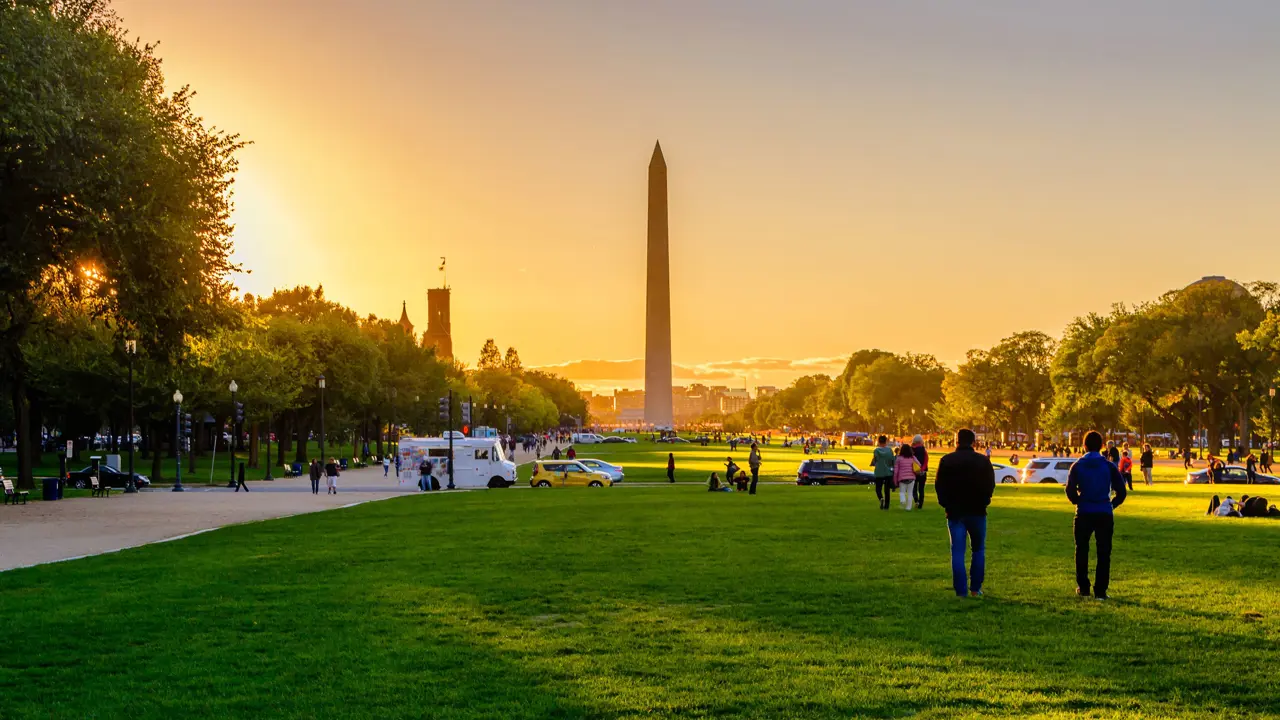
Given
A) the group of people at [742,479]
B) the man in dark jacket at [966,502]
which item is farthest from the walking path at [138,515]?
the man in dark jacket at [966,502]

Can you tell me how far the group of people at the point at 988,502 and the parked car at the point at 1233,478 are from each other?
45186 millimetres

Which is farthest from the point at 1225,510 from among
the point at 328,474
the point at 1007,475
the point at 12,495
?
the point at 12,495

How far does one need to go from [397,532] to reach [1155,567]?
53.5 ft

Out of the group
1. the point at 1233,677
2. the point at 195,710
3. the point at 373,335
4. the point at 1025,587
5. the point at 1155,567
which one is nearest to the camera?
the point at 195,710

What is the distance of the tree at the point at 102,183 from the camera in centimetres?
2984

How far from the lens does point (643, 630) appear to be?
12.9 meters

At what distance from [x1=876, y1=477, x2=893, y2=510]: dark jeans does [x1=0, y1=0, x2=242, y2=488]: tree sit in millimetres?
21194

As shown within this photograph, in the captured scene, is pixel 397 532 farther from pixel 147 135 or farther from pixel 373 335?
pixel 373 335

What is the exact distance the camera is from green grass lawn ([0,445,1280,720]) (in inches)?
382

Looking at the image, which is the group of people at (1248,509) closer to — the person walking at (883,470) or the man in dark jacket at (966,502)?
the person walking at (883,470)

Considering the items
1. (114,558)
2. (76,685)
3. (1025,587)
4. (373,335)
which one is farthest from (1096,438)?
(373,335)

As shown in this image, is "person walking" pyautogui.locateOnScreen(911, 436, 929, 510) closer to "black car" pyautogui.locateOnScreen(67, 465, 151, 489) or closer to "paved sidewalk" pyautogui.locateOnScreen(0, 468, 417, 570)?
"paved sidewalk" pyautogui.locateOnScreen(0, 468, 417, 570)

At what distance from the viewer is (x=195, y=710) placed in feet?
31.4

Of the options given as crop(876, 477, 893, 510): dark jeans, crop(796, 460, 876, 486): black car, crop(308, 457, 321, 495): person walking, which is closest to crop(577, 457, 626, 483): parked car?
crop(796, 460, 876, 486): black car
